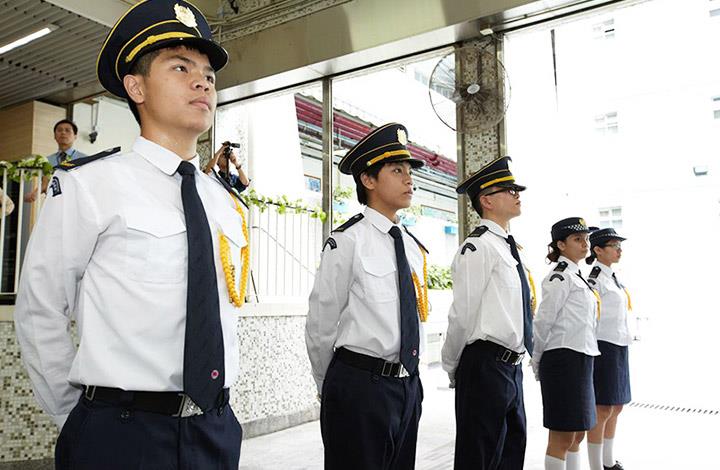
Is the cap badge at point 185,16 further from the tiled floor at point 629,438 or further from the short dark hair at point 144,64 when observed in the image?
the tiled floor at point 629,438

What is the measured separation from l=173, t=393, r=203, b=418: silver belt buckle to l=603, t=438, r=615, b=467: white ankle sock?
3.26 meters

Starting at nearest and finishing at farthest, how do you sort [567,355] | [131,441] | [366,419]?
[131,441] → [366,419] → [567,355]

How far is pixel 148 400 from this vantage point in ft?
3.84

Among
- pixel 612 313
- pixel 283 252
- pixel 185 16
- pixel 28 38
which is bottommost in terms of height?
pixel 612 313

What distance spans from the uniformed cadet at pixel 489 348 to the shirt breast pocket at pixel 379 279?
52 centimetres

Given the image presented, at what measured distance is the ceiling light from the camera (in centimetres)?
533

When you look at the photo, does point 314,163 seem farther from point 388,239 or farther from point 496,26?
point 388,239

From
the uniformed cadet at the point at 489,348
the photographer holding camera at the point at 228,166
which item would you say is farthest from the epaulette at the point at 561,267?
the photographer holding camera at the point at 228,166

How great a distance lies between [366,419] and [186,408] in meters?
0.96

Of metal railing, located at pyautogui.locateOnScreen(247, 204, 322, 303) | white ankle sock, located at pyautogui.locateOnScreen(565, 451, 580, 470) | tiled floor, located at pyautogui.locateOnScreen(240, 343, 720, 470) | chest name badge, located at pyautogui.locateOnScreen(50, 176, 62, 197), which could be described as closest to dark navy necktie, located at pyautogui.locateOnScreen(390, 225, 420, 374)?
chest name badge, located at pyautogui.locateOnScreen(50, 176, 62, 197)

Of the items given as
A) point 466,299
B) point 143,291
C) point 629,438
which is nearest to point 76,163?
point 143,291

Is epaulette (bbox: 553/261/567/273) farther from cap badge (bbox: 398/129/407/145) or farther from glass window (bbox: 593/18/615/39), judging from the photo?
glass window (bbox: 593/18/615/39)

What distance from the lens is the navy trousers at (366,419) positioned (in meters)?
2.04

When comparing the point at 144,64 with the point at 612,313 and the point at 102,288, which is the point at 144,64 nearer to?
the point at 102,288
